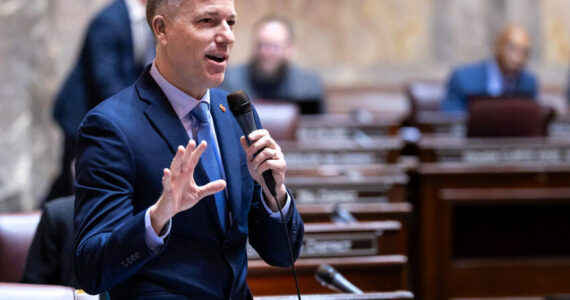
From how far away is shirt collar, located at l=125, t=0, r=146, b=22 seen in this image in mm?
4121

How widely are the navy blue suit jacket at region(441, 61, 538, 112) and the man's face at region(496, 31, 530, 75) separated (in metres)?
0.12

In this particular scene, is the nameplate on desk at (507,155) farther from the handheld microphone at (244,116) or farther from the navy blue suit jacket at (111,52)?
the handheld microphone at (244,116)

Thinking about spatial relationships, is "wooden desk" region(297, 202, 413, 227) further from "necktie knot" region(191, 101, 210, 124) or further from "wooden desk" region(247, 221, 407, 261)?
"necktie knot" region(191, 101, 210, 124)

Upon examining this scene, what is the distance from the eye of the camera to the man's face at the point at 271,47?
5746 mm

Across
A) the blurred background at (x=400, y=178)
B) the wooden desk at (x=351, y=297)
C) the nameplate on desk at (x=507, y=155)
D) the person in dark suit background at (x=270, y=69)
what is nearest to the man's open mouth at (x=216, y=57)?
the wooden desk at (x=351, y=297)

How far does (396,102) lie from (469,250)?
11.2 ft

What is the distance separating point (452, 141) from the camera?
4559 millimetres

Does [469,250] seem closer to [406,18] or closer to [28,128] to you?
[28,128]

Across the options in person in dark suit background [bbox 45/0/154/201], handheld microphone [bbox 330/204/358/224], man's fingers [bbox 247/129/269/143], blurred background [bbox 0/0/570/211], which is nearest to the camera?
man's fingers [bbox 247/129/269/143]

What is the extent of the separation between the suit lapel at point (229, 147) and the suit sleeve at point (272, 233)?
0.21ft

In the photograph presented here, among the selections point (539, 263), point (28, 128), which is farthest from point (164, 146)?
point (28, 128)

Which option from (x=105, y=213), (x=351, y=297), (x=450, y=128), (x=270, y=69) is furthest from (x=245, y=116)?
(x=270, y=69)

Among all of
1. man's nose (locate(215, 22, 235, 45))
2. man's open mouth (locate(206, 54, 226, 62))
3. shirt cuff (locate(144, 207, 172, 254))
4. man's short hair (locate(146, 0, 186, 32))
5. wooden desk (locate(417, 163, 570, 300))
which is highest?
man's short hair (locate(146, 0, 186, 32))

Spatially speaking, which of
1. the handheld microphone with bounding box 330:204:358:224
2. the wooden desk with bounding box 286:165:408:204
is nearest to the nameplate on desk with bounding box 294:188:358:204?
the wooden desk with bounding box 286:165:408:204
